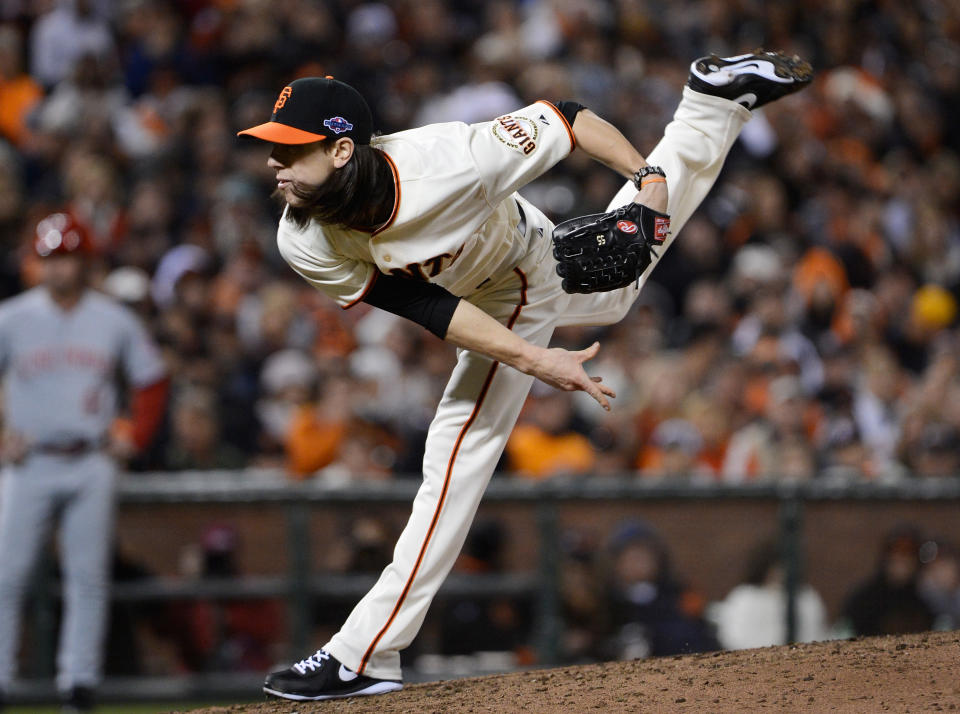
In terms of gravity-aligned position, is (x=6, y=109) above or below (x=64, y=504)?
above

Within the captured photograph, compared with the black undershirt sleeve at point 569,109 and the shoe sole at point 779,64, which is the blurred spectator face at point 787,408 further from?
the black undershirt sleeve at point 569,109

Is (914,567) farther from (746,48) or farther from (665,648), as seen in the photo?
(746,48)

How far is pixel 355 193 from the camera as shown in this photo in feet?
11.7

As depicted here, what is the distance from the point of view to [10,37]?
9523mm

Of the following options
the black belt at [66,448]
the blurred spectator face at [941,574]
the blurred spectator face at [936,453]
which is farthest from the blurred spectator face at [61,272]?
the blurred spectator face at [936,453]

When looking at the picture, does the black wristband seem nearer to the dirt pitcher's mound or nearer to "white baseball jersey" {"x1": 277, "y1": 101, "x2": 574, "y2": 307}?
"white baseball jersey" {"x1": 277, "y1": 101, "x2": 574, "y2": 307}

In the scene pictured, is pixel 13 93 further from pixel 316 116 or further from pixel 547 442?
pixel 316 116

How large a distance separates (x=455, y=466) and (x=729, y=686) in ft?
3.38

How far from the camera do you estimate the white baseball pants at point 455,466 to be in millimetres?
4016

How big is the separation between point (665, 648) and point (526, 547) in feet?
2.65

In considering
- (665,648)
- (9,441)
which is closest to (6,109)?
(9,441)

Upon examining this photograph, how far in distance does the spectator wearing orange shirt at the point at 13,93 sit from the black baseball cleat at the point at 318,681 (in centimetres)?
612

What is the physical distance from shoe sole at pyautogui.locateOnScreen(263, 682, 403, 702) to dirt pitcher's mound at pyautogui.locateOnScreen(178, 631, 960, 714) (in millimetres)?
21

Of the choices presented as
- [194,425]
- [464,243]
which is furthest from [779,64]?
[194,425]
